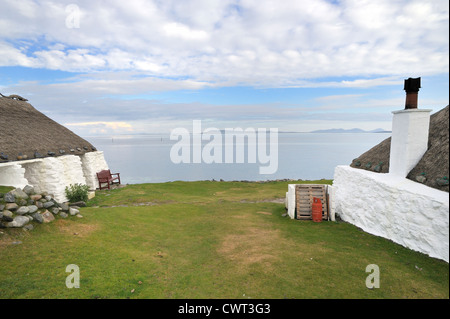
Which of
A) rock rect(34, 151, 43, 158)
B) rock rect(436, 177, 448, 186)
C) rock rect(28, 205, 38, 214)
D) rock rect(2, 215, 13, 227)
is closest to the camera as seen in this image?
rock rect(436, 177, 448, 186)

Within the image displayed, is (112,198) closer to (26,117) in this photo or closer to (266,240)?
(26,117)

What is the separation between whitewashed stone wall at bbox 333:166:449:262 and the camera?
271 inches

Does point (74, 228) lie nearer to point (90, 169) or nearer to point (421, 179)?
point (421, 179)

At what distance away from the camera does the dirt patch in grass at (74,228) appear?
9758mm

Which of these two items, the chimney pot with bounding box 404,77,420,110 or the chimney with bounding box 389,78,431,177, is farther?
the chimney pot with bounding box 404,77,420,110

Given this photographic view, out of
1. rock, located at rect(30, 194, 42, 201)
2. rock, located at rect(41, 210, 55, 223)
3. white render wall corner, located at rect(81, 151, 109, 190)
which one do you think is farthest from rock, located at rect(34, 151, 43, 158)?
rock, located at rect(41, 210, 55, 223)

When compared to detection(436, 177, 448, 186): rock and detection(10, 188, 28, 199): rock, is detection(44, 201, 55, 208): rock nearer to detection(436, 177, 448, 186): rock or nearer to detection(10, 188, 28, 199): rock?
detection(10, 188, 28, 199): rock

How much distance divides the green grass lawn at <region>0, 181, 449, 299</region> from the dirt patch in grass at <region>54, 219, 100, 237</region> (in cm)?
4

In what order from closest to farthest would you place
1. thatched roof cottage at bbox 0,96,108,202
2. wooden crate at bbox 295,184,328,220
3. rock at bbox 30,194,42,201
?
rock at bbox 30,194,42,201 → wooden crate at bbox 295,184,328,220 → thatched roof cottage at bbox 0,96,108,202

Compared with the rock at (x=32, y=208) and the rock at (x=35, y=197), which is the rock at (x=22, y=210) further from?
the rock at (x=35, y=197)

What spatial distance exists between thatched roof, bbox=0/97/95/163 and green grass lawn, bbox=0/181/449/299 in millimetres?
8405

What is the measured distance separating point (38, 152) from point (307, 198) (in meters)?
18.0

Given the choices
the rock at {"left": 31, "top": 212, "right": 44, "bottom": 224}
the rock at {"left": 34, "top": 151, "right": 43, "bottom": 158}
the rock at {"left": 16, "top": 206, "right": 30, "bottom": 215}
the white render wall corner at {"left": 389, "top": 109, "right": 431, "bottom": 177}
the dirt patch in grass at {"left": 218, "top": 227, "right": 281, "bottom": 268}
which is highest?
the white render wall corner at {"left": 389, "top": 109, "right": 431, "bottom": 177}

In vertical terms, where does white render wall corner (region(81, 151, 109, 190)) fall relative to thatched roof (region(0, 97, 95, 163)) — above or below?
below
